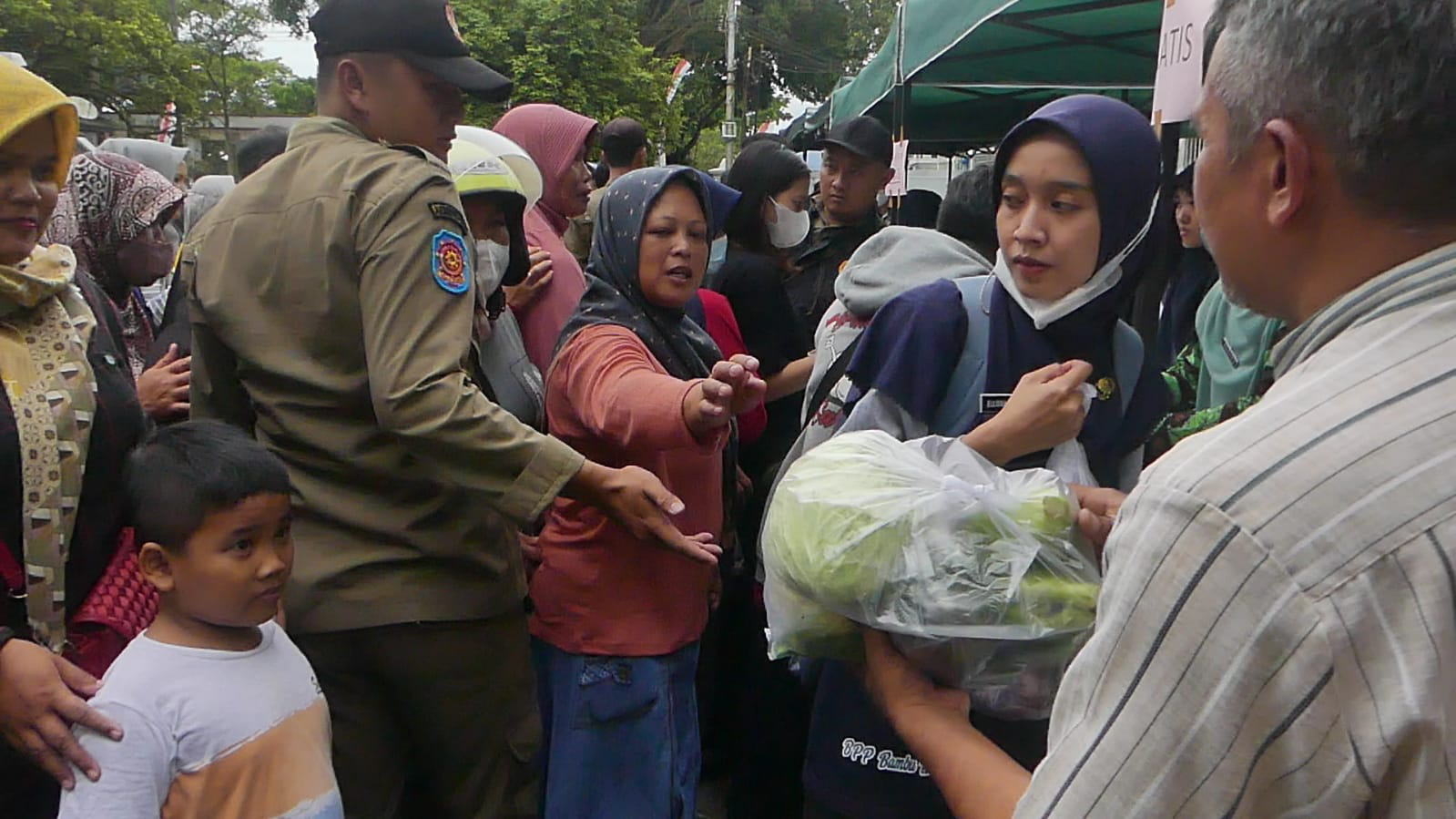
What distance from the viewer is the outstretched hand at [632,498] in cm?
193

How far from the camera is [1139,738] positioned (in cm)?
78

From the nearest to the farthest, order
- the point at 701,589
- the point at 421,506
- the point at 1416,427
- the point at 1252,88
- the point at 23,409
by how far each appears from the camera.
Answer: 1. the point at 1416,427
2. the point at 1252,88
3. the point at 23,409
4. the point at 421,506
5. the point at 701,589

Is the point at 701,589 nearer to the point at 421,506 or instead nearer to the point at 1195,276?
the point at 421,506

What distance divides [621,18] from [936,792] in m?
23.7

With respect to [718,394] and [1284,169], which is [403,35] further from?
[1284,169]

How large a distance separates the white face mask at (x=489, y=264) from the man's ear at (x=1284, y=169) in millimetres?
2148

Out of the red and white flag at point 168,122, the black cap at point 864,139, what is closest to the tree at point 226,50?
the red and white flag at point 168,122

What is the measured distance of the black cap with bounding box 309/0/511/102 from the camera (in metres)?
2.01

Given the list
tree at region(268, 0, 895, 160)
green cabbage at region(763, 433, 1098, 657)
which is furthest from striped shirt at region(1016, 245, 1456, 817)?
tree at region(268, 0, 895, 160)

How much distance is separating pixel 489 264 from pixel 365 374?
872 mm

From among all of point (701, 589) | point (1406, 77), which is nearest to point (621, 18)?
point (701, 589)

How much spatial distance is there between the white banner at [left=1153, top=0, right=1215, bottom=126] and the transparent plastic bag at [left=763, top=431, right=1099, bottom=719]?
123cm

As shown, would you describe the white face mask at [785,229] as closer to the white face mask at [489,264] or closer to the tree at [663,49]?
the white face mask at [489,264]

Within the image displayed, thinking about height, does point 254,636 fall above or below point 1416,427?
below
